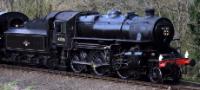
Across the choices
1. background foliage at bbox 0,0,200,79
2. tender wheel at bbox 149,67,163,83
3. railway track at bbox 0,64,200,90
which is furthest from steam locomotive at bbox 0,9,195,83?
background foliage at bbox 0,0,200,79

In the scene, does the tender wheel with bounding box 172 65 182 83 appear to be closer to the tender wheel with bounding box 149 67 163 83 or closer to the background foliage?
the tender wheel with bounding box 149 67 163 83

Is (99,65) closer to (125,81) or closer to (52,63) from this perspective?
(125,81)

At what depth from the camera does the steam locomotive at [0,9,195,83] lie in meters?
14.8

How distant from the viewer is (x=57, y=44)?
1780 centimetres

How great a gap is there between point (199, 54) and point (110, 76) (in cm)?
328

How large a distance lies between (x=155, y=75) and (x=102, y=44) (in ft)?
8.09

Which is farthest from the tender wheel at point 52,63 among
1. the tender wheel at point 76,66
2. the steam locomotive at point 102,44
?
the tender wheel at point 76,66

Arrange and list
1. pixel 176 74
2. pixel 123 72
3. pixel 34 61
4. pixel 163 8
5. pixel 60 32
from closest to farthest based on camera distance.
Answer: pixel 176 74 → pixel 123 72 → pixel 60 32 → pixel 34 61 → pixel 163 8

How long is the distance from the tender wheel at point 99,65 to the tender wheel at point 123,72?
1.97ft

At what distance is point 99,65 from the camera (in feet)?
52.7

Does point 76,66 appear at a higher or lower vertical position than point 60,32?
lower

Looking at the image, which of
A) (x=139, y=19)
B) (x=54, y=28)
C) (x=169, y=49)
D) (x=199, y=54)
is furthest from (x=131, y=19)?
(x=54, y=28)

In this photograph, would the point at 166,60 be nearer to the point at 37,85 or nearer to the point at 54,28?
the point at 37,85

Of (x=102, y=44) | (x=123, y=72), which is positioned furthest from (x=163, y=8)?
(x=123, y=72)
